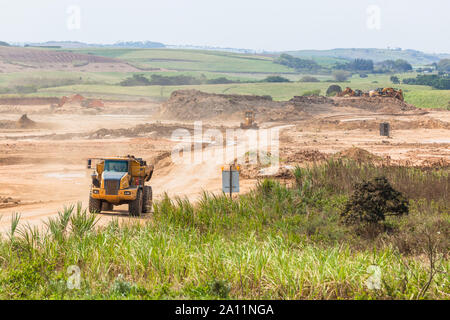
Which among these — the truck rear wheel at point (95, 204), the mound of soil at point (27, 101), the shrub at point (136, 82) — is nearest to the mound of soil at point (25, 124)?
the mound of soil at point (27, 101)

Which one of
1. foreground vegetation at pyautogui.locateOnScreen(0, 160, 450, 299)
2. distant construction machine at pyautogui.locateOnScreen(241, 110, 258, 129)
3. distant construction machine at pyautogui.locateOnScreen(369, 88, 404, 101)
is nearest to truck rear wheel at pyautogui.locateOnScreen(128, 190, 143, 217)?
foreground vegetation at pyautogui.locateOnScreen(0, 160, 450, 299)

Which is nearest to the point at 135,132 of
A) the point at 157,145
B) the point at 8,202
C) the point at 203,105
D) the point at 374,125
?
the point at 157,145

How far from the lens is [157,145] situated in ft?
148

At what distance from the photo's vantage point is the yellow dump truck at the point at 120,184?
63.8 feet

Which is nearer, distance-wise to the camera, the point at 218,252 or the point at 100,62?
the point at 218,252

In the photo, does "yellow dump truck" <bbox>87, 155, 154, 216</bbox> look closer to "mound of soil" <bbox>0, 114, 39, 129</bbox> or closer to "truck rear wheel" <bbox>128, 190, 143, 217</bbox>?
"truck rear wheel" <bbox>128, 190, 143, 217</bbox>

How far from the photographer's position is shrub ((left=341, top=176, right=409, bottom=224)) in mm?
16734

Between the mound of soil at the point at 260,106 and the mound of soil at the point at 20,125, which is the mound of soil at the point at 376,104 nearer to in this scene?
the mound of soil at the point at 260,106

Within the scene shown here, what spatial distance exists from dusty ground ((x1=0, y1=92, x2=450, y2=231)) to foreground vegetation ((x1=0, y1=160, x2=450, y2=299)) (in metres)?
5.21

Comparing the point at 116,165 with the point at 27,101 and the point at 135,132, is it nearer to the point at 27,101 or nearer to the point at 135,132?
the point at 135,132
